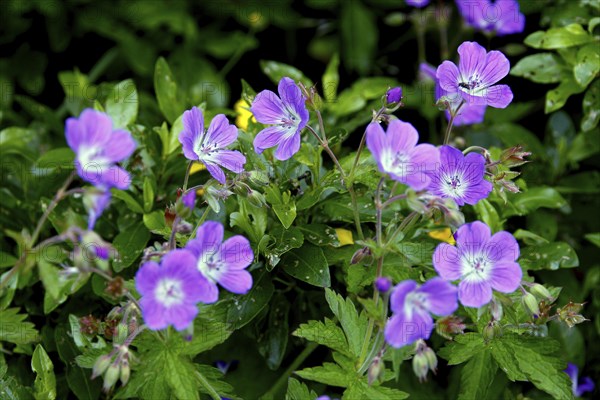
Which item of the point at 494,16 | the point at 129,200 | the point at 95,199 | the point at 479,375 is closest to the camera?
the point at 95,199

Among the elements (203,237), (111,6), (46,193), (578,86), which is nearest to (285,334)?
(203,237)

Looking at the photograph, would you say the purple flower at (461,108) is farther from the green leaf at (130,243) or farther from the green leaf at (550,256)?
the green leaf at (130,243)

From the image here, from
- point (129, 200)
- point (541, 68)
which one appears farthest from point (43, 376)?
point (541, 68)

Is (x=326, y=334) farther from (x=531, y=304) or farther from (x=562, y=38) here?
(x=562, y=38)

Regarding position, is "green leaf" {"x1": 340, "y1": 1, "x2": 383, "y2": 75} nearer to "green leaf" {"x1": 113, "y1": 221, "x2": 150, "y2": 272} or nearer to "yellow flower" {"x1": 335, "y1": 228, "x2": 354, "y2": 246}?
"yellow flower" {"x1": 335, "y1": 228, "x2": 354, "y2": 246}

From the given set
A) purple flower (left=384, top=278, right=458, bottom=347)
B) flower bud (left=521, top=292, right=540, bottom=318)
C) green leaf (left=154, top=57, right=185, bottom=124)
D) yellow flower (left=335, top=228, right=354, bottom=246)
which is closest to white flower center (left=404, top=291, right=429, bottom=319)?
purple flower (left=384, top=278, right=458, bottom=347)

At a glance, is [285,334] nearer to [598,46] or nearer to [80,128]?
[80,128]

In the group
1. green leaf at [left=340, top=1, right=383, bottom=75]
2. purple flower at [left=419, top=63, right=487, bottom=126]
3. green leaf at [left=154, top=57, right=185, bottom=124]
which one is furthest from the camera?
green leaf at [left=340, top=1, right=383, bottom=75]
